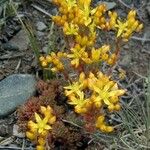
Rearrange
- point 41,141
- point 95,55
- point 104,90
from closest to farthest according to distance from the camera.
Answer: point 104,90
point 41,141
point 95,55

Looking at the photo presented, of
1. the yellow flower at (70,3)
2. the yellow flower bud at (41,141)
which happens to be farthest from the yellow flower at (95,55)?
the yellow flower bud at (41,141)

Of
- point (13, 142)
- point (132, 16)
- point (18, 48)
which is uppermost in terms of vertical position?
Result: point (132, 16)

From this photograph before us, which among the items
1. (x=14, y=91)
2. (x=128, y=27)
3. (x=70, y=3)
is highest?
(x=70, y=3)

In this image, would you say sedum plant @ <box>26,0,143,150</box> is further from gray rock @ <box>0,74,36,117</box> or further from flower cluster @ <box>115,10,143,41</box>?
gray rock @ <box>0,74,36,117</box>

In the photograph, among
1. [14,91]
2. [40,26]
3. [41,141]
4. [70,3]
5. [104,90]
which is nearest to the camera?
[104,90]

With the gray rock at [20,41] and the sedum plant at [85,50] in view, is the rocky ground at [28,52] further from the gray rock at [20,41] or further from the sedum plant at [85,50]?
the sedum plant at [85,50]

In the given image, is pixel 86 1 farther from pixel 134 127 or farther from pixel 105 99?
pixel 134 127

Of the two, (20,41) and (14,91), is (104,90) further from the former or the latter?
(20,41)

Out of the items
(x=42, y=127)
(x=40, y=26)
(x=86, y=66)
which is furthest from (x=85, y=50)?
(x=40, y=26)

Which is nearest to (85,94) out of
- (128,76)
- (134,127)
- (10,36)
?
(134,127)
